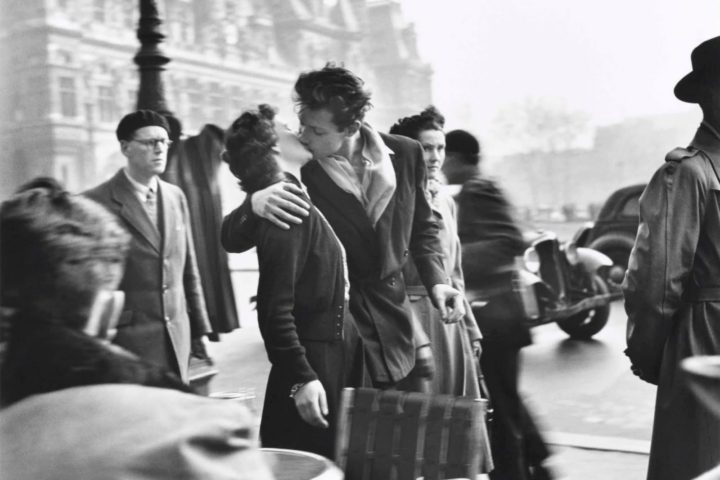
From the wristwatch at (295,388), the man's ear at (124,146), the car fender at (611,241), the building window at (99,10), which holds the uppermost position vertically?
the building window at (99,10)

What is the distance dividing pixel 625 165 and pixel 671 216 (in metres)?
13.6

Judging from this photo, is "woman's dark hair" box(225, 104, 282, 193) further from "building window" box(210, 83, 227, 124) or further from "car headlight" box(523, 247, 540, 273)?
"car headlight" box(523, 247, 540, 273)

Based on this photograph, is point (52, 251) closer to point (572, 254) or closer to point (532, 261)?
point (532, 261)

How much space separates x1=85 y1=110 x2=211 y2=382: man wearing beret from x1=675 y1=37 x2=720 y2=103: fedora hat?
232cm

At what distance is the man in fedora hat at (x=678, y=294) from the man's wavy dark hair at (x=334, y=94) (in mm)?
1356

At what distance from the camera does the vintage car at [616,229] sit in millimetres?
12836

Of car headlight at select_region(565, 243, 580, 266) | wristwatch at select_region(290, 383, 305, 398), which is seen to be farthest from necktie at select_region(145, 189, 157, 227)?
car headlight at select_region(565, 243, 580, 266)

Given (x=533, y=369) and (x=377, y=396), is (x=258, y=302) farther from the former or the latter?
(x=533, y=369)

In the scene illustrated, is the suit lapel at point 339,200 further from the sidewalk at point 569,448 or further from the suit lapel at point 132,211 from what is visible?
the sidewalk at point 569,448

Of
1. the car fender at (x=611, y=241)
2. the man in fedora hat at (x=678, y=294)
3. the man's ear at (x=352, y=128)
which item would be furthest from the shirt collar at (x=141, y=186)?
the car fender at (x=611, y=241)

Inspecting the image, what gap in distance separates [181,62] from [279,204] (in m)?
3.05

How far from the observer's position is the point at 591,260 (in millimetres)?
11469

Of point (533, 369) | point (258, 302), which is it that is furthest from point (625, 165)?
point (258, 302)

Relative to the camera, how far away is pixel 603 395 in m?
8.29
